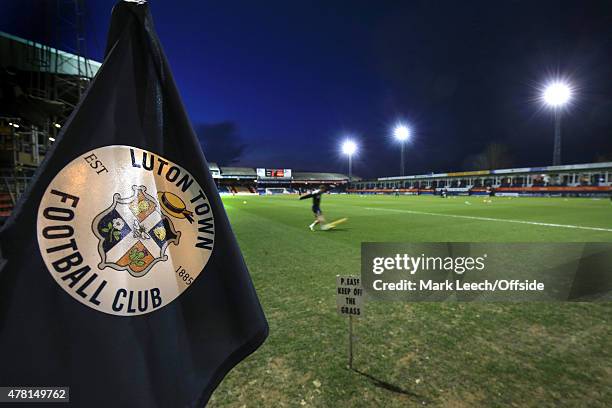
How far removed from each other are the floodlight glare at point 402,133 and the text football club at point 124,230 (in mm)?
72687

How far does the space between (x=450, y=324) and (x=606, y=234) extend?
11.6m

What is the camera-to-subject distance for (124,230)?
1.10m

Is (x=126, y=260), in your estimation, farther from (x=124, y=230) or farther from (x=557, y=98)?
(x=557, y=98)

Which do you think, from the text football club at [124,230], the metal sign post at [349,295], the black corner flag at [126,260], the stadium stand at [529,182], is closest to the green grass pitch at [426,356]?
the metal sign post at [349,295]

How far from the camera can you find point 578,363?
3072mm

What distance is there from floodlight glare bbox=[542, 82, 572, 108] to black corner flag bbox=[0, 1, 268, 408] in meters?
64.0

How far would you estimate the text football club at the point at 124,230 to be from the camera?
1.00m

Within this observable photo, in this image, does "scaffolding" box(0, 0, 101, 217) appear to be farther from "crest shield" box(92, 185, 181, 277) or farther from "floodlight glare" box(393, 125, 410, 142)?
"floodlight glare" box(393, 125, 410, 142)

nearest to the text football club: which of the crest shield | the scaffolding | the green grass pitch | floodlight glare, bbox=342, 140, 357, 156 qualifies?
the crest shield

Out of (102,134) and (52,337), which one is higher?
(102,134)

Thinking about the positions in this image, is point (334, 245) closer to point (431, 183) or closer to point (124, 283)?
point (124, 283)

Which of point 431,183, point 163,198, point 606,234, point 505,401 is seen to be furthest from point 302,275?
point 431,183

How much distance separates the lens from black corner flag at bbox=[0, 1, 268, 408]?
0.96m

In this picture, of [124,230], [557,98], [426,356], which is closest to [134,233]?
[124,230]
